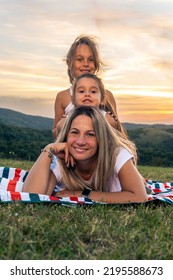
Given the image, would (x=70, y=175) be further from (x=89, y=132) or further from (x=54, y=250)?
(x=54, y=250)

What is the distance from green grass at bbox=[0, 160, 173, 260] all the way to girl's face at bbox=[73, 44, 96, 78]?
321 cm

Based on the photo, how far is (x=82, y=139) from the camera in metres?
4.80

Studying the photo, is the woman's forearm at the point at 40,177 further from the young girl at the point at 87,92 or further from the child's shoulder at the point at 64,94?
the child's shoulder at the point at 64,94

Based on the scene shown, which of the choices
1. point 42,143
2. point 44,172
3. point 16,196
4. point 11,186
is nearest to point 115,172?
point 44,172

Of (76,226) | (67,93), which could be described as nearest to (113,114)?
(67,93)

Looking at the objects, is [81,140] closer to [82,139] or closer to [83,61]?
[82,139]

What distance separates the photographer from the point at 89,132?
4.84 meters

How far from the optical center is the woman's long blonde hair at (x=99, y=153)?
4836 millimetres

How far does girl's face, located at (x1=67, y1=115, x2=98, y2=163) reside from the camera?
4.81 m

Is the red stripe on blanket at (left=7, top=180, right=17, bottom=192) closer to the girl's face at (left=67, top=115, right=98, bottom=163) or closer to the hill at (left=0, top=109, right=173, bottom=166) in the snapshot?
the girl's face at (left=67, top=115, right=98, bottom=163)

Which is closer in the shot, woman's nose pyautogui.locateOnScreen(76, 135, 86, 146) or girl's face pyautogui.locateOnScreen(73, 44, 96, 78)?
woman's nose pyautogui.locateOnScreen(76, 135, 86, 146)

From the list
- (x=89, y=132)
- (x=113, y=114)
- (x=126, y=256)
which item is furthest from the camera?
(x=113, y=114)

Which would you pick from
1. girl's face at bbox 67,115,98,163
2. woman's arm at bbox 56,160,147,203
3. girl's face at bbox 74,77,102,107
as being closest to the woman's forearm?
girl's face at bbox 67,115,98,163

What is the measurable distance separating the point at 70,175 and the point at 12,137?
14.3 m
